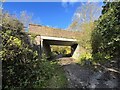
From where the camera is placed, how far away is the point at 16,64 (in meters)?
9.40

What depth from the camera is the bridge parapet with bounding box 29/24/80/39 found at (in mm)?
18994

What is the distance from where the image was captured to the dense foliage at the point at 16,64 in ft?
29.5

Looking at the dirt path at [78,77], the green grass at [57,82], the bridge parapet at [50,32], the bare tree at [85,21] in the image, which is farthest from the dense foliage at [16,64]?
the bare tree at [85,21]

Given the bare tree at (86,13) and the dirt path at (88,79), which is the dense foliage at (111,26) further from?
the bare tree at (86,13)

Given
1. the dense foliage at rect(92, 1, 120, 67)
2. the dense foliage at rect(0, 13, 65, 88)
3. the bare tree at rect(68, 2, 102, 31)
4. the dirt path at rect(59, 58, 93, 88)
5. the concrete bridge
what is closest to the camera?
the dense foliage at rect(0, 13, 65, 88)

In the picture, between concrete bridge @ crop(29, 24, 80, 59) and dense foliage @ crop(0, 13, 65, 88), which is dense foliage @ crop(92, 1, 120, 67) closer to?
dense foliage @ crop(0, 13, 65, 88)

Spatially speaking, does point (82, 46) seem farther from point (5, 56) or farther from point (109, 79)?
point (5, 56)

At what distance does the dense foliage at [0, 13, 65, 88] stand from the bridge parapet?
25.3 ft

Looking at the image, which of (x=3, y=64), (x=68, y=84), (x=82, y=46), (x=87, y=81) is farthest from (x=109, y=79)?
(x=82, y=46)

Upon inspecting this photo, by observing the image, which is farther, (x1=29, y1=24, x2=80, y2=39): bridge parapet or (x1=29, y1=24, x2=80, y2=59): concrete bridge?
(x1=29, y1=24, x2=80, y2=39): bridge parapet

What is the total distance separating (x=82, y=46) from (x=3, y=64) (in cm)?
1608

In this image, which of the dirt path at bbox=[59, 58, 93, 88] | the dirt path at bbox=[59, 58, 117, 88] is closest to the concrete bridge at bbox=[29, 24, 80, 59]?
the dirt path at bbox=[59, 58, 93, 88]

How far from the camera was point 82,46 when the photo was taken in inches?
936

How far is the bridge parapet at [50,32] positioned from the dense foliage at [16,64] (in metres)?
7.70
